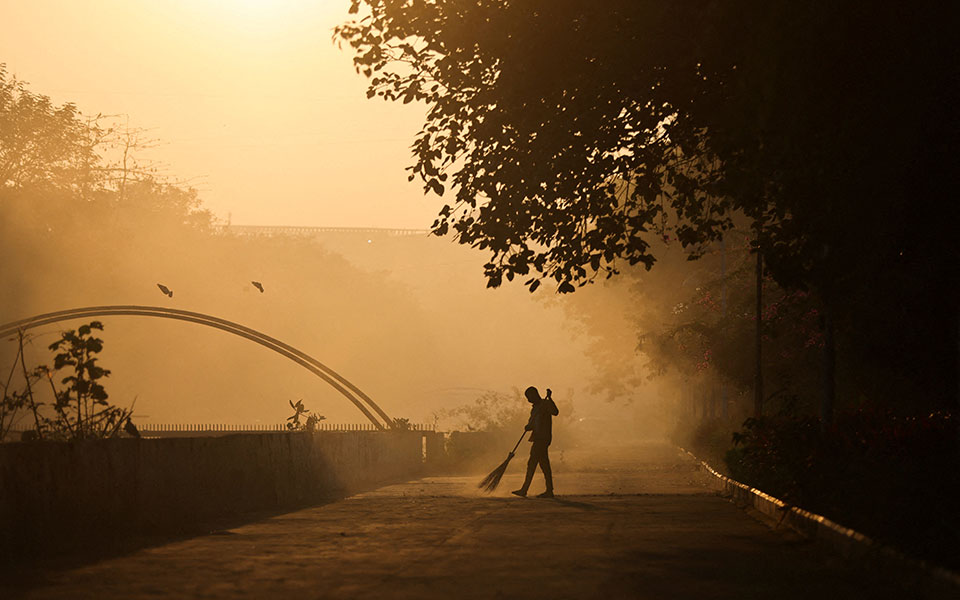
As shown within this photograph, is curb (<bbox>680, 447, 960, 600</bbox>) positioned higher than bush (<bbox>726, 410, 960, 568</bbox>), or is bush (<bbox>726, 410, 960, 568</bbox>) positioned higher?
bush (<bbox>726, 410, 960, 568</bbox>)

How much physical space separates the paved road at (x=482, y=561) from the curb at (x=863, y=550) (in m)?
0.19

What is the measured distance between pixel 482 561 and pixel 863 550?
134 inches

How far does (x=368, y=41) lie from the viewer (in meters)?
16.2

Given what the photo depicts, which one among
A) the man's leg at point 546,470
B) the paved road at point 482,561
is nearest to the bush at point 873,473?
the paved road at point 482,561

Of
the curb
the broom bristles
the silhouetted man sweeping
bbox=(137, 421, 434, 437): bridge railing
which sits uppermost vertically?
bbox=(137, 421, 434, 437): bridge railing

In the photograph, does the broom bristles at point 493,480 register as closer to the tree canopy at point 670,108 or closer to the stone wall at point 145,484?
the stone wall at point 145,484

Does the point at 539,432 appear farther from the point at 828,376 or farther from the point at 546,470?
the point at 828,376

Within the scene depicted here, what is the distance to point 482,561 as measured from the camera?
1138cm

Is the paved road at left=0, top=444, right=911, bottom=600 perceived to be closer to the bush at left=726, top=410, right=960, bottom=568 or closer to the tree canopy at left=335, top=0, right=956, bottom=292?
the bush at left=726, top=410, right=960, bottom=568

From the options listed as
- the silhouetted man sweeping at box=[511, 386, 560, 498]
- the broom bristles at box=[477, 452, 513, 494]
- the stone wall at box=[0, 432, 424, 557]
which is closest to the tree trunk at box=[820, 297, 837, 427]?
the silhouetted man sweeping at box=[511, 386, 560, 498]

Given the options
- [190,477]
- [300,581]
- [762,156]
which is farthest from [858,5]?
[190,477]

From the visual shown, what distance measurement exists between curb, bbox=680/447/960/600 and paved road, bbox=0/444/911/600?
0.19 metres

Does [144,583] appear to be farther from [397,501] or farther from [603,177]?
[397,501]

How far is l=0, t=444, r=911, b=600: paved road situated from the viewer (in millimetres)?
9453
